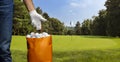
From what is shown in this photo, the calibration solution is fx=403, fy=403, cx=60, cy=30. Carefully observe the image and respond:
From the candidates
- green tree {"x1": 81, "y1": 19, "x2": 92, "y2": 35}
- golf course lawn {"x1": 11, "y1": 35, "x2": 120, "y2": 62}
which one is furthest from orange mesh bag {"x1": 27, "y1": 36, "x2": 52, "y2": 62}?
green tree {"x1": 81, "y1": 19, "x2": 92, "y2": 35}

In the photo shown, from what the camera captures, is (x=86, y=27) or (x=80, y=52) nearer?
(x=80, y=52)

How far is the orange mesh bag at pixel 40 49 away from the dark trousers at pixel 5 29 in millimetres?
368

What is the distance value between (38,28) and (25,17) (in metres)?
77.8

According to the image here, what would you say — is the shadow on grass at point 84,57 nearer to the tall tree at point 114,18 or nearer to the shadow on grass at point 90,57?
the shadow on grass at point 90,57

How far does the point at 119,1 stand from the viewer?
244 feet

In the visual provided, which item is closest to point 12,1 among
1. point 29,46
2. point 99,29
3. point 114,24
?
point 29,46

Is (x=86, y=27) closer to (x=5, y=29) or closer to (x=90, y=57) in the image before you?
(x=90, y=57)

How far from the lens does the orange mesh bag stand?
3639 mm

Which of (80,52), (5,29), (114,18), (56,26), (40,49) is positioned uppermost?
(114,18)

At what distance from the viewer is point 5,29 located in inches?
129

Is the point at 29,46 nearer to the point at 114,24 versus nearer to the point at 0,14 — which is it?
the point at 0,14

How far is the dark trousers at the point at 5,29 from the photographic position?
3283 millimetres

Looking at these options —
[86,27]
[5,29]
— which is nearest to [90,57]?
[5,29]

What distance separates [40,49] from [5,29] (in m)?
0.48
